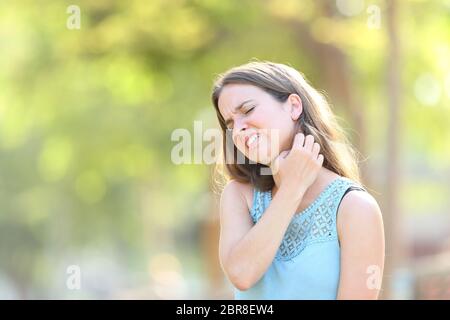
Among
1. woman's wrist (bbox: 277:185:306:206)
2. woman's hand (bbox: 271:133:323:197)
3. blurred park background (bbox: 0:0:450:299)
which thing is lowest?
woman's wrist (bbox: 277:185:306:206)

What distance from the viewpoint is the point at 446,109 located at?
10.4 metres

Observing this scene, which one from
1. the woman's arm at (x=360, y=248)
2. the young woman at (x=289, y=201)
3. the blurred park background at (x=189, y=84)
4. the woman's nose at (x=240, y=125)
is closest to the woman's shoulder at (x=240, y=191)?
the young woman at (x=289, y=201)

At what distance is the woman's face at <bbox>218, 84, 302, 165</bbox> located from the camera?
9.12ft

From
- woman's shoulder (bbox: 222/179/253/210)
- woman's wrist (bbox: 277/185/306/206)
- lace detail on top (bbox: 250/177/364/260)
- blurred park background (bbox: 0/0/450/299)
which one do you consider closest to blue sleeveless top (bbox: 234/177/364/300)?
lace detail on top (bbox: 250/177/364/260)

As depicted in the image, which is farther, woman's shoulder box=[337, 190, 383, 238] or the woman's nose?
the woman's nose

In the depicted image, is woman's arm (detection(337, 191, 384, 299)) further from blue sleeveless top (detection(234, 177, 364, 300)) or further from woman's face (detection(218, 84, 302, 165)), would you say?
woman's face (detection(218, 84, 302, 165))

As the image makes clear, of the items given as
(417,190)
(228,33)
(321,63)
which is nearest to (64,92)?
(228,33)

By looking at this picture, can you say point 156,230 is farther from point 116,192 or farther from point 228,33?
point 228,33

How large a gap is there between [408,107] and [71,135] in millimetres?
6446

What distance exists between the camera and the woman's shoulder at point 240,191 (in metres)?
2.95

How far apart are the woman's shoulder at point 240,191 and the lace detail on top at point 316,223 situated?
0.21 meters

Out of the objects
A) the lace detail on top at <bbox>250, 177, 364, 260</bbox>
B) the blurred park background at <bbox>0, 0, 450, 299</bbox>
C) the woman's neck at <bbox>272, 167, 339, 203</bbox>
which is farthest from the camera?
the blurred park background at <bbox>0, 0, 450, 299</bbox>

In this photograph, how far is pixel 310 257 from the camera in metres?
2.67

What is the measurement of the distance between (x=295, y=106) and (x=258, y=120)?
156mm
